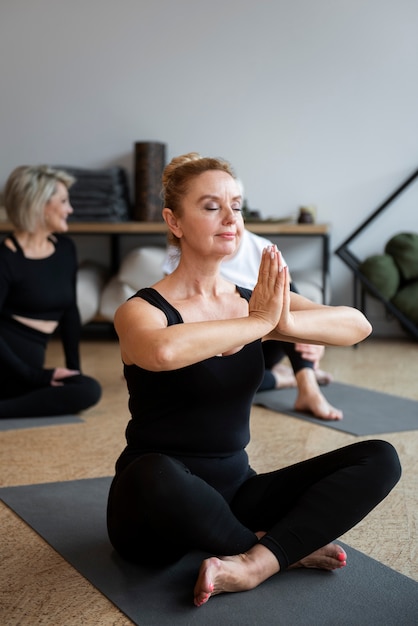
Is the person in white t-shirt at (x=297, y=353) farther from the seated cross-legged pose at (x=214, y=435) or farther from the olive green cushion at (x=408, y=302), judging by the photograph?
the olive green cushion at (x=408, y=302)

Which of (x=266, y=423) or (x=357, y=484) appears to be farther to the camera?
(x=266, y=423)

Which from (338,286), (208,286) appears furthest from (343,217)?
(208,286)

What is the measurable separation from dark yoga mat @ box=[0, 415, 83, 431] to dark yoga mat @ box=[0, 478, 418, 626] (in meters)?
1.11

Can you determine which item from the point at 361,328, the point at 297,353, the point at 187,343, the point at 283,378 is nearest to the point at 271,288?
the point at 187,343

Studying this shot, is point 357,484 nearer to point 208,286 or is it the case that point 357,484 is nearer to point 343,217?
point 208,286

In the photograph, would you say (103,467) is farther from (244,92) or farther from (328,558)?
(244,92)

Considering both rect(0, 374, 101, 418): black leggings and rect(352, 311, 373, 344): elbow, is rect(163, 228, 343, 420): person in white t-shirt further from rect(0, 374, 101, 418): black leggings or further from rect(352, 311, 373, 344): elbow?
rect(352, 311, 373, 344): elbow

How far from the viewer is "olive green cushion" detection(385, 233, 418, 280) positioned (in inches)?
199

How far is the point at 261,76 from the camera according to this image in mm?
5352

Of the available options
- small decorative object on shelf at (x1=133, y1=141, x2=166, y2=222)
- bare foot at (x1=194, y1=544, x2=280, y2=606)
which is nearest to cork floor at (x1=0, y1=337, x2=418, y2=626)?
bare foot at (x1=194, y1=544, x2=280, y2=606)

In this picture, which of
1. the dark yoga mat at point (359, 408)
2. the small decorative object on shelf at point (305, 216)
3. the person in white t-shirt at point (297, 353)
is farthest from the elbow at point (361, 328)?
the small decorative object on shelf at point (305, 216)

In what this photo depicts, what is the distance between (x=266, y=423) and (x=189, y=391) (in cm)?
144

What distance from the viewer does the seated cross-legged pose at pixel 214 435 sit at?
161 centimetres

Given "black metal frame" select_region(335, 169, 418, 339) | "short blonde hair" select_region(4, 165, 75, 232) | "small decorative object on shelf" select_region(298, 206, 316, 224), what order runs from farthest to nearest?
"small decorative object on shelf" select_region(298, 206, 316, 224), "black metal frame" select_region(335, 169, 418, 339), "short blonde hair" select_region(4, 165, 75, 232)
